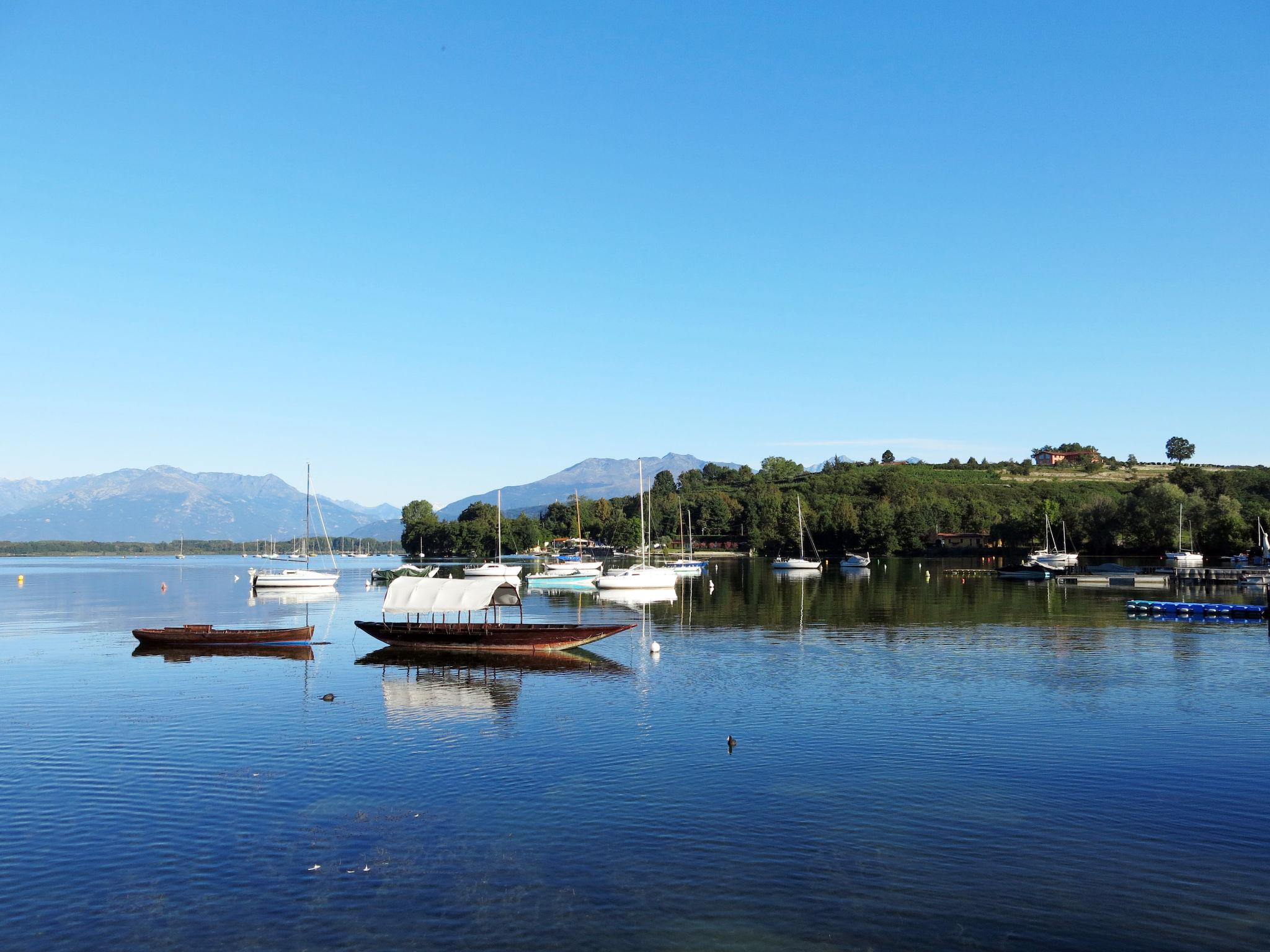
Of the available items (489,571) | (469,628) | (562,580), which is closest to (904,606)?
(469,628)

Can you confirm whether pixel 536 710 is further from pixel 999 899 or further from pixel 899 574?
pixel 899 574

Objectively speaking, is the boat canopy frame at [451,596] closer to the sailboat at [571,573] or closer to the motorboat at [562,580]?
the motorboat at [562,580]

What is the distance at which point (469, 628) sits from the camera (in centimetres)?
6022

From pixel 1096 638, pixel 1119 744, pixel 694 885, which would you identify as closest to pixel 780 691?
pixel 1119 744

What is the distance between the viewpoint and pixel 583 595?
120 metres

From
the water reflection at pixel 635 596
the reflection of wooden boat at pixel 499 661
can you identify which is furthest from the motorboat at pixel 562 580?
the reflection of wooden boat at pixel 499 661

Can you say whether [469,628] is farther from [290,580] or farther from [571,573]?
[571,573]

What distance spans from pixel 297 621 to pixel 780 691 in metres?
55.4

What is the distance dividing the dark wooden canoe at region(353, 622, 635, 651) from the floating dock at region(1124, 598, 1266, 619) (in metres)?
52.9

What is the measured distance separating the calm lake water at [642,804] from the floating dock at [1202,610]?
86.6 ft

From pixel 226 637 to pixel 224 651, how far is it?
1198 millimetres

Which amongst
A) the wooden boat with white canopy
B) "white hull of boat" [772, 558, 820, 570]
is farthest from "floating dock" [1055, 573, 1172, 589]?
the wooden boat with white canopy

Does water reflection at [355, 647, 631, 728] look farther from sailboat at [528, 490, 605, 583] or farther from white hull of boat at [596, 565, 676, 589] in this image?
sailboat at [528, 490, 605, 583]

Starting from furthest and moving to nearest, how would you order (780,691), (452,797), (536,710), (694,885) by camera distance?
(780,691), (536,710), (452,797), (694,885)
